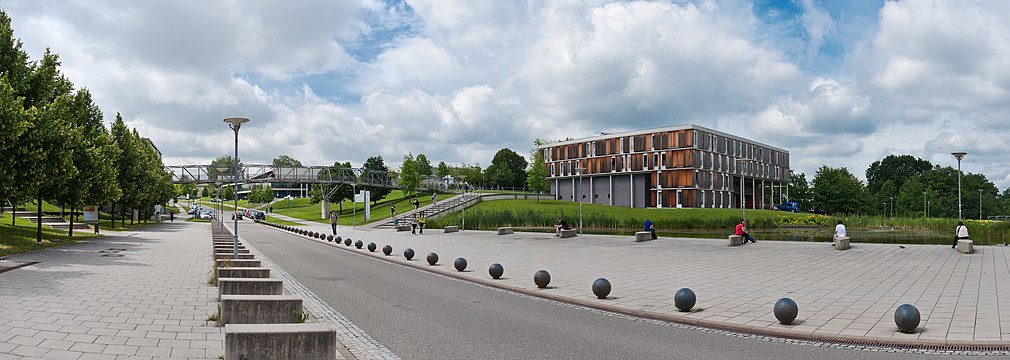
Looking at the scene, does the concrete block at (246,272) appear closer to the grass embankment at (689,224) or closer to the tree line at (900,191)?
the grass embankment at (689,224)

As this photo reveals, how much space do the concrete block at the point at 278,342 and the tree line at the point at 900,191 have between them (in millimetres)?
104512

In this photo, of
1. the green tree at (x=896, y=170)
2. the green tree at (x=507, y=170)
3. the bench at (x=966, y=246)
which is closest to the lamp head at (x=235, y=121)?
the bench at (x=966, y=246)

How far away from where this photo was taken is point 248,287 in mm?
10258

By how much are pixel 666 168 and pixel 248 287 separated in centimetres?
8131

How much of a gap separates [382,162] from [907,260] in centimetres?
8749

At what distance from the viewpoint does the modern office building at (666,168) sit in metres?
85.4

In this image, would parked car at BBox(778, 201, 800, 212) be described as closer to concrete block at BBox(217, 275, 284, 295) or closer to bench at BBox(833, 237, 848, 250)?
bench at BBox(833, 237, 848, 250)

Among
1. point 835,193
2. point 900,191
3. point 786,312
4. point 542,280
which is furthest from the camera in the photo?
point 900,191

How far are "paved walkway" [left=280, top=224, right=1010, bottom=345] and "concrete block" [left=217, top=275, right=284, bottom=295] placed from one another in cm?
626

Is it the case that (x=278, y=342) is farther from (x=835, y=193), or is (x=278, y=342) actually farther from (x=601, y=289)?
(x=835, y=193)

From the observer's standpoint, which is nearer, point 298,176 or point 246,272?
point 246,272

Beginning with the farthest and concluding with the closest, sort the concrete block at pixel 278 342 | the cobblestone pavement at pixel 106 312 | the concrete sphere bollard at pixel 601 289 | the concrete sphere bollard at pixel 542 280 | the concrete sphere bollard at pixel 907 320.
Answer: the concrete sphere bollard at pixel 542 280, the concrete sphere bollard at pixel 601 289, the concrete sphere bollard at pixel 907 320, the cobblestone pavement at pixel 106 312, the concrete block at pixel 278 342

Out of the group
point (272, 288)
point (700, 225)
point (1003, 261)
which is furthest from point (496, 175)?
point (272, 288)

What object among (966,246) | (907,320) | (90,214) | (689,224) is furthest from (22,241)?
(689,224)
